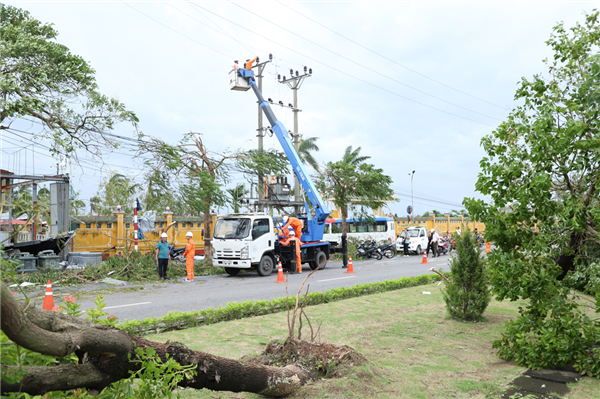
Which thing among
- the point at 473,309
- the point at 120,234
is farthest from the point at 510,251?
the point at 120,234

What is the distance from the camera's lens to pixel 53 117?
595 inches

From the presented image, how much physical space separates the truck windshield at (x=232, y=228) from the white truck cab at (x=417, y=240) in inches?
645

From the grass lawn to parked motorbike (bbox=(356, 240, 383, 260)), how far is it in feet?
55.4

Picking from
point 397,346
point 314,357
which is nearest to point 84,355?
point 314,357

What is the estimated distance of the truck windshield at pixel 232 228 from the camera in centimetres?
1627

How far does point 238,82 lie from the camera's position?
20.9 metres

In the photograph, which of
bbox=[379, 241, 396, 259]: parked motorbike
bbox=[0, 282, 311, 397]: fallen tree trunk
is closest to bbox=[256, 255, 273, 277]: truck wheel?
bbox=[379, 241, 396, 259]: parked motorbike

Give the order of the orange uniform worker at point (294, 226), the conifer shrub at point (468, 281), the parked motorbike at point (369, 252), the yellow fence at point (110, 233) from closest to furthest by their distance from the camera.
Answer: the conifer shrub at point (468, 281)
the orange uniform worker at point (294, 226)
the yellow fence at point (110, 233)
the parked motorbike at point (369, 252)

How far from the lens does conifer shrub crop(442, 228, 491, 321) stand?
7516mm

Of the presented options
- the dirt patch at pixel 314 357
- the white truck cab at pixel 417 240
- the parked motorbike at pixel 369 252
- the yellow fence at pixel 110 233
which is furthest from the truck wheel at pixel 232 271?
the white truck cab at pixel 417 240

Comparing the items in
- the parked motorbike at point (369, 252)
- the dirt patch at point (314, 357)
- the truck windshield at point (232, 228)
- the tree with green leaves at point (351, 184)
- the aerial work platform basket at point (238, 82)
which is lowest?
the parked motorbike at point (369, 252)

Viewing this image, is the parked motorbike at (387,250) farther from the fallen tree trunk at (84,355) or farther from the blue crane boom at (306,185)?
the fallen tree trunk at (84,355)

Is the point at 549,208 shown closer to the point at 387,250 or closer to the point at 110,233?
A: the point at 110,233

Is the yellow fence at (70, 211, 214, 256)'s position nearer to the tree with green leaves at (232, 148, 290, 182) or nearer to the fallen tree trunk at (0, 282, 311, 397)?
the tree with green leaves at (232, 148, 290, 182)
